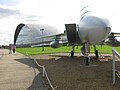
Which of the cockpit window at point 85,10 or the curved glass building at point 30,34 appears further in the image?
the curved glass building at point 30,34

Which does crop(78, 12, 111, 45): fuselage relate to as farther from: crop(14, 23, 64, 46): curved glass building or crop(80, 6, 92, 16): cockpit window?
crop(14, 23, 64, 46): curved glass building

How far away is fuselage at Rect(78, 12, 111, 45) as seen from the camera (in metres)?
15.5

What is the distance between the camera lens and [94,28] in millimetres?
15633

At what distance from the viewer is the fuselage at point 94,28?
50.8ft

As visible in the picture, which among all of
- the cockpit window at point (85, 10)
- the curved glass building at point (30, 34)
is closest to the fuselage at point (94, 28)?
the cockpit window at point (85, 10)

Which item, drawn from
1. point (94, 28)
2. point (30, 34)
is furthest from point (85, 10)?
point (30, 34)

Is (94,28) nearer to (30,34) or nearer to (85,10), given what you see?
(85,10)

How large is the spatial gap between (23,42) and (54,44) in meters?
97.7

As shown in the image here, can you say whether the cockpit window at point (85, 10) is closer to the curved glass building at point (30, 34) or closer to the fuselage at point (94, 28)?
the fuselage at point (94, 28)

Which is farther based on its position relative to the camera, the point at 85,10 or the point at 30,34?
the point at 30,34

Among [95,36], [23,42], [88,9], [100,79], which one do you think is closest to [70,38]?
[88,9]

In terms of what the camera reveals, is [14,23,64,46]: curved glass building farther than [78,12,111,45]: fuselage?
Yes

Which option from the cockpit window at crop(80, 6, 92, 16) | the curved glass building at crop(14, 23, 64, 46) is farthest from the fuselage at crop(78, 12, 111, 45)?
the curved glass building at crop(14, 23, 64, 46)

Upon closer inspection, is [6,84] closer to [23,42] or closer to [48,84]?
[48,84]
